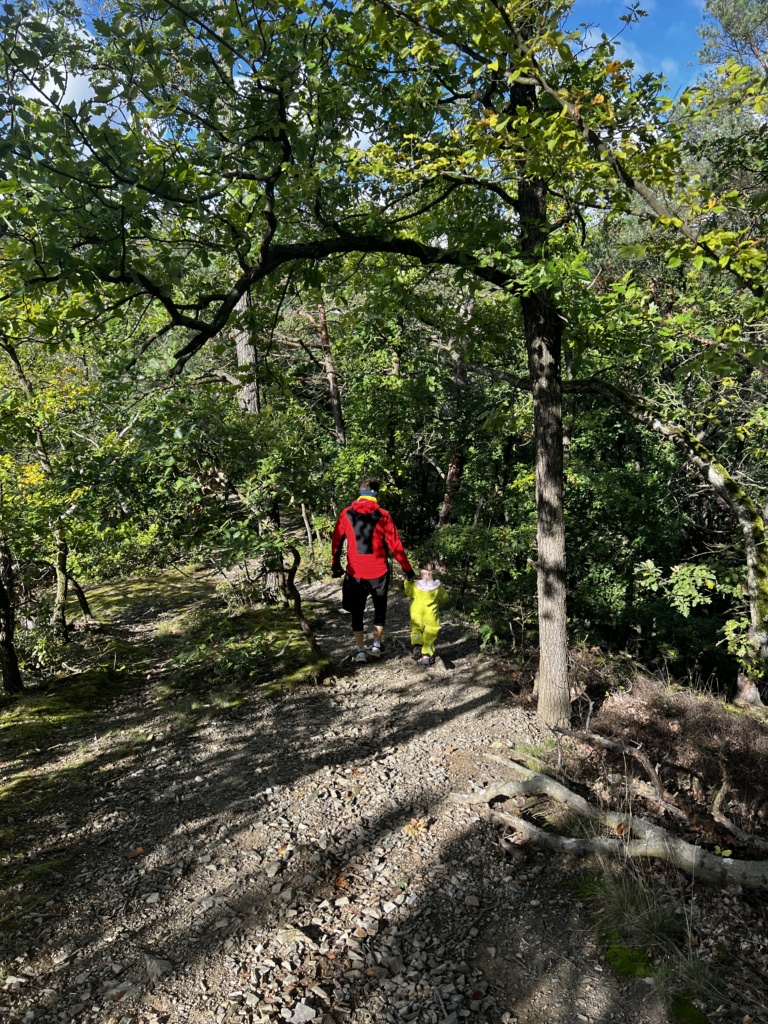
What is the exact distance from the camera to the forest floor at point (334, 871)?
275cm

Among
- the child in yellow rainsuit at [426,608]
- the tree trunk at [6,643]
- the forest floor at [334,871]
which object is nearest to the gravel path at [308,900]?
the forest floor at [334,871]

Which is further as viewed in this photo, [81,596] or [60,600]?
[81,596]

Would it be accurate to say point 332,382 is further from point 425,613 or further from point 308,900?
point 308,900

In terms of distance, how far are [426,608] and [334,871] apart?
3.38m

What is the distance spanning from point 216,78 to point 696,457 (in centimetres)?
608

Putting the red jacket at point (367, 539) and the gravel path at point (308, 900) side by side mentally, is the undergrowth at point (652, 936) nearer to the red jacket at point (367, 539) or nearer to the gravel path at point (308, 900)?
Result: the gravel path at point (308, 900)

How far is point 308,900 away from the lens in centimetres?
333

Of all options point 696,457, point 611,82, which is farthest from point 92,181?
point 696,457

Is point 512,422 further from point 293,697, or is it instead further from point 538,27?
point 293,697

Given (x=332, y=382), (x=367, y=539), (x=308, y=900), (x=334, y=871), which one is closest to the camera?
(x=308, y=900)

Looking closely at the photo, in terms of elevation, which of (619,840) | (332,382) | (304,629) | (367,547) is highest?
(332,382)

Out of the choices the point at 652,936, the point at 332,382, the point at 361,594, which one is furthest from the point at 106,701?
Answer: the point at 332,382

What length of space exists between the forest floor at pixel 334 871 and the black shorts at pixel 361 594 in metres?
0.78

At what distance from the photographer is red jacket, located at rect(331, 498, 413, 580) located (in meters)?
6.40
